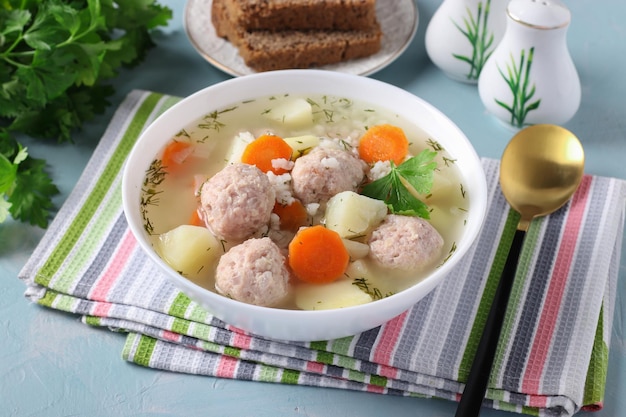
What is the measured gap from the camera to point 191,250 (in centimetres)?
239

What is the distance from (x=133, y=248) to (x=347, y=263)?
3.05 ft

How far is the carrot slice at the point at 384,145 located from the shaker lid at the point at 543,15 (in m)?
0.86

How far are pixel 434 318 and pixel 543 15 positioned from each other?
1.42 meters

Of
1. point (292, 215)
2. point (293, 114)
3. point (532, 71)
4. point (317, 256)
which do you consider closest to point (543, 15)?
point (532, 71)

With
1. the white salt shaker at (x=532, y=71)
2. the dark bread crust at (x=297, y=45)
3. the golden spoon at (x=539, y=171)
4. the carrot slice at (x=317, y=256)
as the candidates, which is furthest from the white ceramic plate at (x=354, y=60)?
the carrot slice at (x=317, y=256)

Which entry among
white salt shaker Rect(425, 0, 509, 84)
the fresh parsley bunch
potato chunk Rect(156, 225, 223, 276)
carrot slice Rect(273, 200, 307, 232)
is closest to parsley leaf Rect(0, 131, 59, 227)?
the fresh parsley bunch

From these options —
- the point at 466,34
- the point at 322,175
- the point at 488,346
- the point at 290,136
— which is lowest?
the point at 488,346

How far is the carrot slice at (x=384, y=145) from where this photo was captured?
2.72 metres

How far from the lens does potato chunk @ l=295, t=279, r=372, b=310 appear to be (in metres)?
2.28

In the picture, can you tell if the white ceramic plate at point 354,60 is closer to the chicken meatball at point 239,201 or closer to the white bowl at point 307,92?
the white bowl at point 307,92

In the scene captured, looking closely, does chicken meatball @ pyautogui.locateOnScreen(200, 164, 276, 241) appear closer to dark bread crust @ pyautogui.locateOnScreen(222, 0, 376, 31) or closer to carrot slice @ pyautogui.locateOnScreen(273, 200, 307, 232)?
carrot slice @ pyautogui.locateOnScreen(273, 200, 307, 232)

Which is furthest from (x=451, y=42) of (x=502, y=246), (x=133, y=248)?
(x=133, y=248)

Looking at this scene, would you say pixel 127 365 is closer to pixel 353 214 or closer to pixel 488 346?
pixel 353 214

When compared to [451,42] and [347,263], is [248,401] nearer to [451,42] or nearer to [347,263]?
[347,263]
